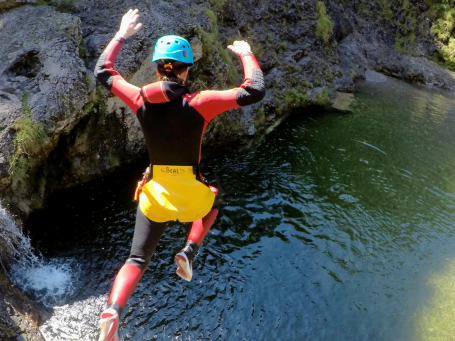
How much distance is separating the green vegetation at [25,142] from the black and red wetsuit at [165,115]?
11.5 feet

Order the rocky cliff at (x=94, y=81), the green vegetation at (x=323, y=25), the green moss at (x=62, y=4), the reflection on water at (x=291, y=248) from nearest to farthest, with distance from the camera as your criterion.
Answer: the reflection on water at (x=291, y=248), the rocky cliff at (x=94, y=81), the green moss at (x=62, y=4), the green vegetation at (x=323, y=25)

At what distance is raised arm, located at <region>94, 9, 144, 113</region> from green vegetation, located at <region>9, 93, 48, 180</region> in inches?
136

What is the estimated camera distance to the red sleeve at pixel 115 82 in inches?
149

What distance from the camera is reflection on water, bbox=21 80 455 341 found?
19.2 feet

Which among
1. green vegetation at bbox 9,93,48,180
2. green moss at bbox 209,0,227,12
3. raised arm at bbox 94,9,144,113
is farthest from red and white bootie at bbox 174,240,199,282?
green moss at bbox 209,0,227,12

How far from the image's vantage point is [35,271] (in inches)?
249

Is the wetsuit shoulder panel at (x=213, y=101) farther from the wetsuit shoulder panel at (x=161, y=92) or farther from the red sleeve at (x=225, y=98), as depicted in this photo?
the wetsuit shoulder panel at (x=161, y=92)

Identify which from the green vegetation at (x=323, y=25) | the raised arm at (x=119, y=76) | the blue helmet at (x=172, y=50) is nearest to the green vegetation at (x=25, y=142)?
the raised arm at (x=119, y=76)

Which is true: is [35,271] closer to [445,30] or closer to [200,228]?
[200,228]

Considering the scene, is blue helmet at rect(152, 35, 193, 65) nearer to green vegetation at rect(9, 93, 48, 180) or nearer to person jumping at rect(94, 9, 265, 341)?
person jumping at rect(94, 9, 265, 341)

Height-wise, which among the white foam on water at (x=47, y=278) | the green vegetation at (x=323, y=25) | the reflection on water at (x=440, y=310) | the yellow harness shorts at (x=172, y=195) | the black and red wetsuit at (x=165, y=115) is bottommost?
the white foam on water at (x=47, y=278)

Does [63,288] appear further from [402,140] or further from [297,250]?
[402,140]

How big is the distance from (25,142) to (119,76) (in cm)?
364

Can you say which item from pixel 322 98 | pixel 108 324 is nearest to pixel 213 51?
pixel 322 98
